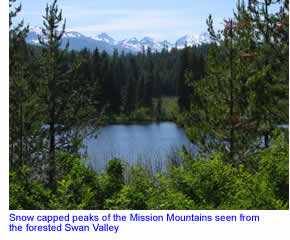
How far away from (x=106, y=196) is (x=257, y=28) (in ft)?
26.1

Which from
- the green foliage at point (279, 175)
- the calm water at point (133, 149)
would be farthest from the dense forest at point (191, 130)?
the calm water at point (133, 149)

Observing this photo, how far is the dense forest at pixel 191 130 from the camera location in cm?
622

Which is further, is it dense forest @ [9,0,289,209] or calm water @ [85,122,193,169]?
calm water @ [85,122,193,169]

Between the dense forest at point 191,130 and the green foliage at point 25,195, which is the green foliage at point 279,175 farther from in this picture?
the green foliage at point 25,195

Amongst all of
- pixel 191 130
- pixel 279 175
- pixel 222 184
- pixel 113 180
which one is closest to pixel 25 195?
pixel 113 180

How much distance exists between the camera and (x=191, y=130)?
10555 millimetres

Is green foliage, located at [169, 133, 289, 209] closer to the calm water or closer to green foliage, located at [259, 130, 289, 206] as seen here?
green foliage, located at [259, 130, 289, 206]

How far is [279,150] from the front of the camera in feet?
22.5

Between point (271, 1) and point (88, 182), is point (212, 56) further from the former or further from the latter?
point (88, 182)

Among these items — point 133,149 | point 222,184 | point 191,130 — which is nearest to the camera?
point 222,184

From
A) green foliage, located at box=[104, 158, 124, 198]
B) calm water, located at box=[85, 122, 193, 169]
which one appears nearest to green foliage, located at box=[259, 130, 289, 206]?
green foliage, located at box=[104, 158, 124, 198]

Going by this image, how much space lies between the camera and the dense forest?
6.22m

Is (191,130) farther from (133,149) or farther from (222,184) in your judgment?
(133,149)

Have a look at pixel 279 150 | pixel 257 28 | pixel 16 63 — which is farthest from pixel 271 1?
pixel 16 63
